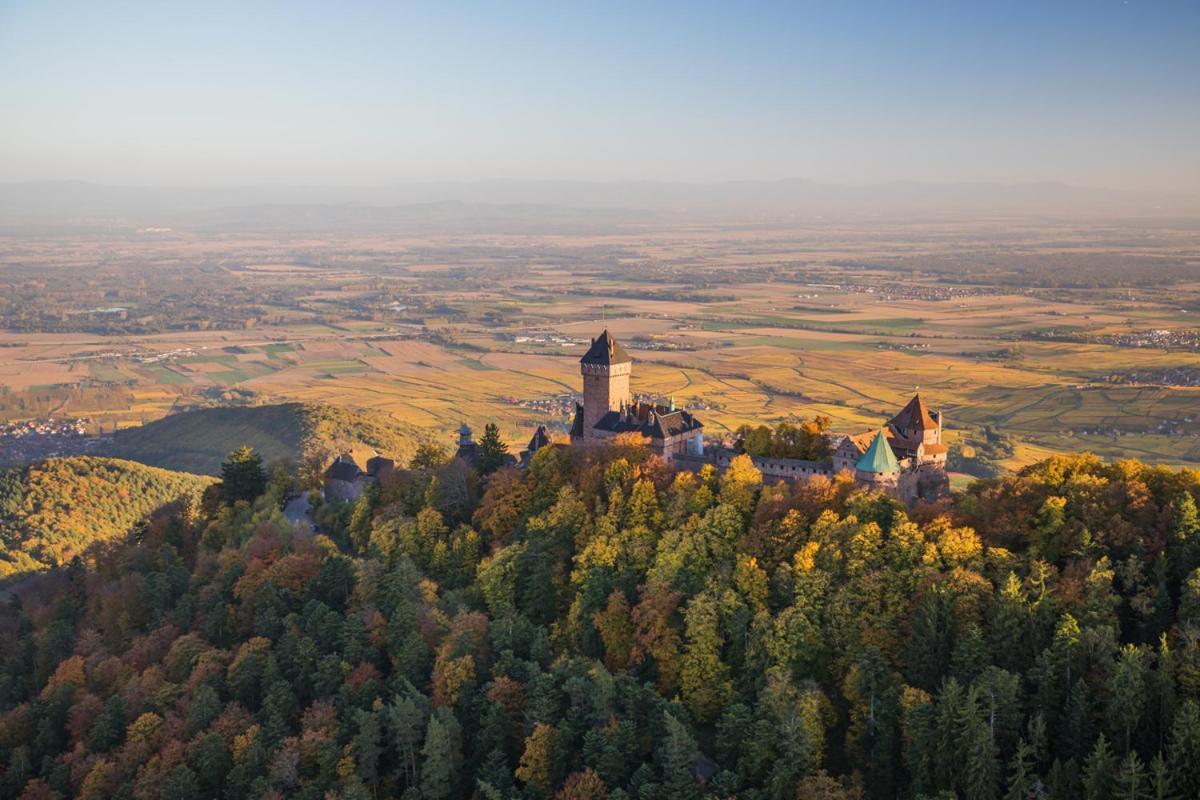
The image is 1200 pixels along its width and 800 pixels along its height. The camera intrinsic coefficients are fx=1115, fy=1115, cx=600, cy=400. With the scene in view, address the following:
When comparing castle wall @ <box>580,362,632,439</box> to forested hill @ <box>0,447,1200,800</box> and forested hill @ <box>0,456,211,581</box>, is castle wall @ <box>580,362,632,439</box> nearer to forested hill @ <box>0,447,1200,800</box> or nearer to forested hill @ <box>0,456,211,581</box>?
forested hill @ <box>0,447,1200,800</box>

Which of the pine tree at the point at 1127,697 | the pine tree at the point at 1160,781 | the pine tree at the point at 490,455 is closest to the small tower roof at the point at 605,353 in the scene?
the pine tree at the point at 490,455

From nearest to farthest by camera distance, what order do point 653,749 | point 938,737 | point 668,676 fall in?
point 938,737, point 653,749, point 668,676

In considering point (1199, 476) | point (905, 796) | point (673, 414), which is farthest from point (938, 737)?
point (673, 414)

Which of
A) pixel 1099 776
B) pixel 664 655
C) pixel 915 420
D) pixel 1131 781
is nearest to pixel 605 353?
pixel 915 420

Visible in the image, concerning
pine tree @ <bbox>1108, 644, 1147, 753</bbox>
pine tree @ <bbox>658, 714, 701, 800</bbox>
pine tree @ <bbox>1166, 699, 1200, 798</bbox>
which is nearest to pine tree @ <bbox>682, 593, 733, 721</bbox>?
pine tree @ <bbox>658, 714, 701, 800</bbox>

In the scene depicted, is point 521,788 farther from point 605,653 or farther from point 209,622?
point 209,622

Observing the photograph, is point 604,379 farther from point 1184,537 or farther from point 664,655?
point 1184,537
